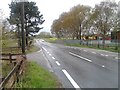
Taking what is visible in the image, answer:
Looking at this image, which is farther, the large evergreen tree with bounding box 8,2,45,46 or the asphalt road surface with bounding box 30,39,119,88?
the large evergreen tree with bounding box 8,2,45,46

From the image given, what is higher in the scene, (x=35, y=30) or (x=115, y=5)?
(x=115, y=5)

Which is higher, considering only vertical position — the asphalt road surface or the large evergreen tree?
the large evergreen tree

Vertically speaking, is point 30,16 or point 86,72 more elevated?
point 30,16

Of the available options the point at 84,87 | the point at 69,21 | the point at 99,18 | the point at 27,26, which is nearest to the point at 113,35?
the point at 99,18

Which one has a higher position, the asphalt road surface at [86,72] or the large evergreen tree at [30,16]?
the large evergreen tree at [30,16]

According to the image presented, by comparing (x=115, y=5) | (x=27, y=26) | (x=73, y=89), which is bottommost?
(x=73, y=89)

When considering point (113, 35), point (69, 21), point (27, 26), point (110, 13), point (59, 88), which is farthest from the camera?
point (69, 21)

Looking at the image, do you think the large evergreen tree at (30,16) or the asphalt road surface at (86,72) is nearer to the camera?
the asphalt road surface at (86,72)

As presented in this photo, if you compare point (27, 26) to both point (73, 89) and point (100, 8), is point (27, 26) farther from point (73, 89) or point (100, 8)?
point (73, 89)

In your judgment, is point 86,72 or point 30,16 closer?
point 86,72

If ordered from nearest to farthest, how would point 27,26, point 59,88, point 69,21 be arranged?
1. point 59,88
2. point 27,26
3. point 69,21

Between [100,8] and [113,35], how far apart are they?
13.9 m

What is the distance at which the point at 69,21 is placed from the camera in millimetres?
80375

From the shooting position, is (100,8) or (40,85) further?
(100,8)
